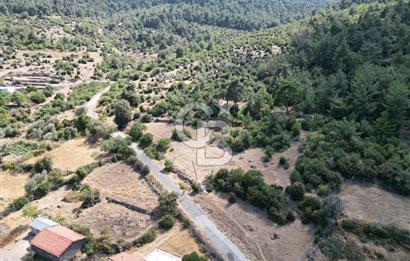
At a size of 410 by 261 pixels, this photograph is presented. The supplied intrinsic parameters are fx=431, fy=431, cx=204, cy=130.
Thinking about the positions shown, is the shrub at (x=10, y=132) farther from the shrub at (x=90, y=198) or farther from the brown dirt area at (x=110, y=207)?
the shrub at (x=90, y=198)

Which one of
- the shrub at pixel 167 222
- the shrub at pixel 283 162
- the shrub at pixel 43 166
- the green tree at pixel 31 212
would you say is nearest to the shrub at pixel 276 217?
the shrub at pixel 283 162

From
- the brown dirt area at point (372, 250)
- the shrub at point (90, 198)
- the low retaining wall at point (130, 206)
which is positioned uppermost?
the shrub at point (90, 198)

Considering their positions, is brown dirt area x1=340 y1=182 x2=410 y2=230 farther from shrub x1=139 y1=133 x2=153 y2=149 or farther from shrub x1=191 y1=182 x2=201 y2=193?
shrub x1=139 y1=133 x2=153 y2=149

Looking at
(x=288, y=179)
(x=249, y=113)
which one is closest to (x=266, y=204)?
(x=288, y=179)

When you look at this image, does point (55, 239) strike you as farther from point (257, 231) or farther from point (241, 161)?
point (241, 161)

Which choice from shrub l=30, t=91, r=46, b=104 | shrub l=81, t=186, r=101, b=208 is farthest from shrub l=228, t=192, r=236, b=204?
shrub l=30, t=91, r=46, b=104

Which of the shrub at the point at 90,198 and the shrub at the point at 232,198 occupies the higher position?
the shrub at the point at 90,198

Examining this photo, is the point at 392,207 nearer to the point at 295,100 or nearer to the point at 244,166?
the point at 244,166
